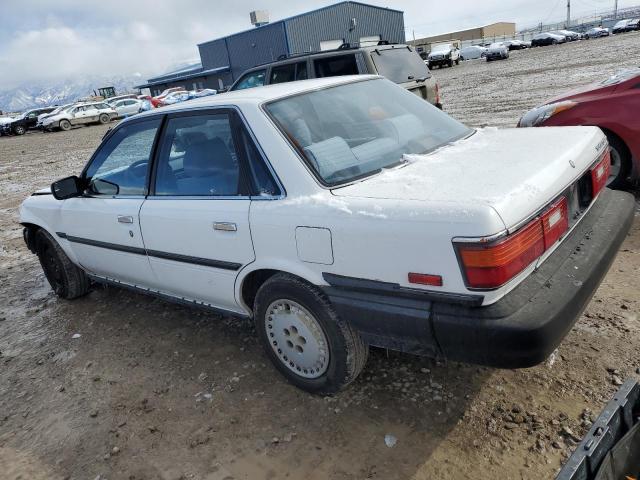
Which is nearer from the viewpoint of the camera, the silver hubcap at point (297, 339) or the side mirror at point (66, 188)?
the silver hubcap at point (297, 339)

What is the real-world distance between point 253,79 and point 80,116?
25540 mm

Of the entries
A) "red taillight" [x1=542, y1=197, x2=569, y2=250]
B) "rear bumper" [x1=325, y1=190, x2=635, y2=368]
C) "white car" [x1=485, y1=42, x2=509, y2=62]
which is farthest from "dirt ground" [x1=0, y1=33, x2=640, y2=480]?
"white car" [x1=485, y1=42, x2=509, y2=62]

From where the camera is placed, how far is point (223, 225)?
284 centimetres

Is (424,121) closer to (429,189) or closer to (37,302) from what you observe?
(429,189)

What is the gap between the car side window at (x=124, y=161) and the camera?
138 inches

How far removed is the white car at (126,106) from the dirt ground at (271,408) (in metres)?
31.0

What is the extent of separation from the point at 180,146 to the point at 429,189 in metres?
1.82

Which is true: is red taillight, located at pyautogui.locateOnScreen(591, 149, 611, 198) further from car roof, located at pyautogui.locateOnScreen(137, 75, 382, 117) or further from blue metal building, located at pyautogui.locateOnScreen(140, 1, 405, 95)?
blue metal building, located at pyautogui.locateOnScreen(140, 1, 405, 95)

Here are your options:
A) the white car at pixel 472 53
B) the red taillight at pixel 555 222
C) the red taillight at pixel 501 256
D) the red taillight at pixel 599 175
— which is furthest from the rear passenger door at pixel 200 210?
the white car at pixel 472 53

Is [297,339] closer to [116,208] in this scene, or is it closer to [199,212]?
[199,212]

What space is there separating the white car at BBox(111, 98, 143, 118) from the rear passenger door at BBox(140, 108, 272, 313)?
31.2 m

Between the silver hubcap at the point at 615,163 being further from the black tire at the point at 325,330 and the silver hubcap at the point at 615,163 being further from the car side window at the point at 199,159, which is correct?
the car side window at the point at 199,159

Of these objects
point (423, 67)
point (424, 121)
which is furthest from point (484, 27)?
point (424, 121)

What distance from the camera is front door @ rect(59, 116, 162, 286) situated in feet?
11.5
